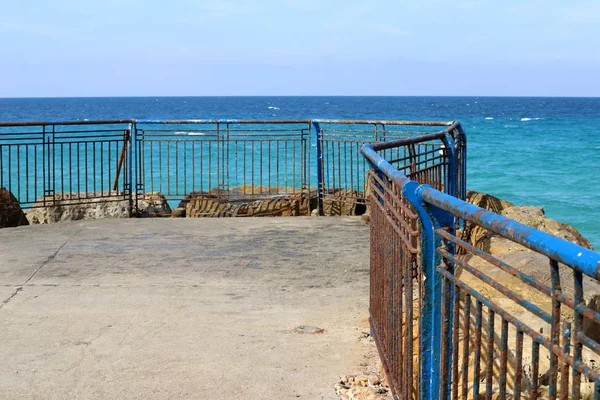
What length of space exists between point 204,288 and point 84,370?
7.57 ft

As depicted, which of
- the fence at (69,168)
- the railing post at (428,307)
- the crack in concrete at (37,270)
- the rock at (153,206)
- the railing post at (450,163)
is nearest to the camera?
the railing post at (428,307)

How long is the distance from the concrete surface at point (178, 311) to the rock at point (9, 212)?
1.65m

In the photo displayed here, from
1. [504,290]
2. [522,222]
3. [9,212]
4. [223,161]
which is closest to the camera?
[504,290]

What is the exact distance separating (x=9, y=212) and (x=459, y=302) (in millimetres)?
10456

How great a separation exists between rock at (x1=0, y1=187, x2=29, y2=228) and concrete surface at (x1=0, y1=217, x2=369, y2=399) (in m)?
1.65

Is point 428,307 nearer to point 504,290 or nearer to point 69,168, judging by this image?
point 504,290

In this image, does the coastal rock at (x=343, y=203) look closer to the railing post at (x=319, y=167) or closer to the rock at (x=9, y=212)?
the railing post at (x=319, y=167)

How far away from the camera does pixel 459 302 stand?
3023mm

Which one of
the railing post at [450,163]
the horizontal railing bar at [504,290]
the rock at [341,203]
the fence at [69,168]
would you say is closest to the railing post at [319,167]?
the rock at [341,203]

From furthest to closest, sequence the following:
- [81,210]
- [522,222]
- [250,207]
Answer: [81,210], [250,207], [522,222]

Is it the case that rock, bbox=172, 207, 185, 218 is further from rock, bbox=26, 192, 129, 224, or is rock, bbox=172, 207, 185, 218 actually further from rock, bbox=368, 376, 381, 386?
rock, bbox=368, 376, 381, 386

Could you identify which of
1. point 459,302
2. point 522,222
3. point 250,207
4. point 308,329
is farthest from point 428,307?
point 250,207

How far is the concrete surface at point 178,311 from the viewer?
4828mm

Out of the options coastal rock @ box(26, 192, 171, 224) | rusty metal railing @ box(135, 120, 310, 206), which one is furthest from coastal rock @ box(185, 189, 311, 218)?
coastal rock @ box(26, 192, 171, 224)
